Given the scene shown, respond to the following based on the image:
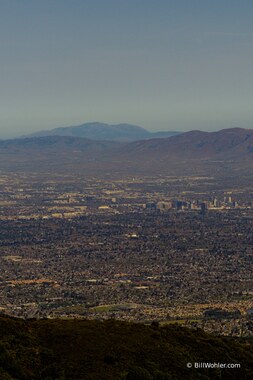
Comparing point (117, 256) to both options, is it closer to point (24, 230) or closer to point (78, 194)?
point (24, 230)

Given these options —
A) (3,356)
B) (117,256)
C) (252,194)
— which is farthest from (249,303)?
(252,194)

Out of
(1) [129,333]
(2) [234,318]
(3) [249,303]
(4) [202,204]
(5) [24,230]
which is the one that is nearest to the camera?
(1) [129,333]

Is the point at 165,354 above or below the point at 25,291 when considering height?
above

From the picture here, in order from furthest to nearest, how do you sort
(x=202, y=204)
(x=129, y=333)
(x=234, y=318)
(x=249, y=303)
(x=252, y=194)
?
(x=252, y=194) → (x=202, y=204) → (x=249, y=303) → (x=234, y=318) → (x=129, y=333)

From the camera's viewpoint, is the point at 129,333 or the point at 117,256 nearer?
the point at 129,333

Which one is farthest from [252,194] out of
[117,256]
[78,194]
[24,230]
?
[117,256]

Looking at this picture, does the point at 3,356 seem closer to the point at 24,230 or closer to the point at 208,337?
the point at 208,337
